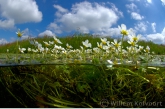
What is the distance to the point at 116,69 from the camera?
120cm

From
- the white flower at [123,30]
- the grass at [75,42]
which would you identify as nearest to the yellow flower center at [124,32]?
the white flower at [123,30]

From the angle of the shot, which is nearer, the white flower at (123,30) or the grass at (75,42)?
the white flower at (123,30)

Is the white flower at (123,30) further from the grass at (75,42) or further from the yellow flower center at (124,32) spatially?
the grass at (75,42)

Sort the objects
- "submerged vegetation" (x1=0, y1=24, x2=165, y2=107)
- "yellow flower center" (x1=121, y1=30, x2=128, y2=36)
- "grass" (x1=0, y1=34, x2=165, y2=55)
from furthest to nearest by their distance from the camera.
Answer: "grass" (x1=0, y1=34, x2=165, y2=55)
"yellow flower center" (x1=121, y1=30, x2=128, y2=36)
"submerged vegetation" (x1=0, y1=24, x2=165, y2=107)

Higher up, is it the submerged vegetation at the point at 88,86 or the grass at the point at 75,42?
the grass at the point at 75,42

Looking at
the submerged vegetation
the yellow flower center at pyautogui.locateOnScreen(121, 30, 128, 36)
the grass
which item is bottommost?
the submerged vegetation

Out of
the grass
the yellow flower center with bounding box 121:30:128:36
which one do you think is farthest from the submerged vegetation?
the grass

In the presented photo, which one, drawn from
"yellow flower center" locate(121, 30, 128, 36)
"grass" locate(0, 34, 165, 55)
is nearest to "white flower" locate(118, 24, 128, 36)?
"yellow flower center" locate(121, 30, 128, 36)

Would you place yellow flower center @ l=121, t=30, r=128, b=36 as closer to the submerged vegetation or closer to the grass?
the submerged vegetation

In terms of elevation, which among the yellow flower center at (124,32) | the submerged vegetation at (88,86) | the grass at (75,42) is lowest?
A: the submerged vegetation at (88,86)

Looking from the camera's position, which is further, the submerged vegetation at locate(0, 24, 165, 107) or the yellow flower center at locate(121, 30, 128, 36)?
the yellow flower center at locate(121, 30, 128, 36)

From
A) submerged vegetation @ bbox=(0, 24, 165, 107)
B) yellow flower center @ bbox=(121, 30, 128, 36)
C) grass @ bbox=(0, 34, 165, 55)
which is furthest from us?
grass @ bbox=(0, 34, 165, 55)

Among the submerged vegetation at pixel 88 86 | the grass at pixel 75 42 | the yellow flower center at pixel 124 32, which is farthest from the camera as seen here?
the grass at pixel 75 42

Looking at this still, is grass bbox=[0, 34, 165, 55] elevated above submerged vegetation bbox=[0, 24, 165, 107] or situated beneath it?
elevated above
